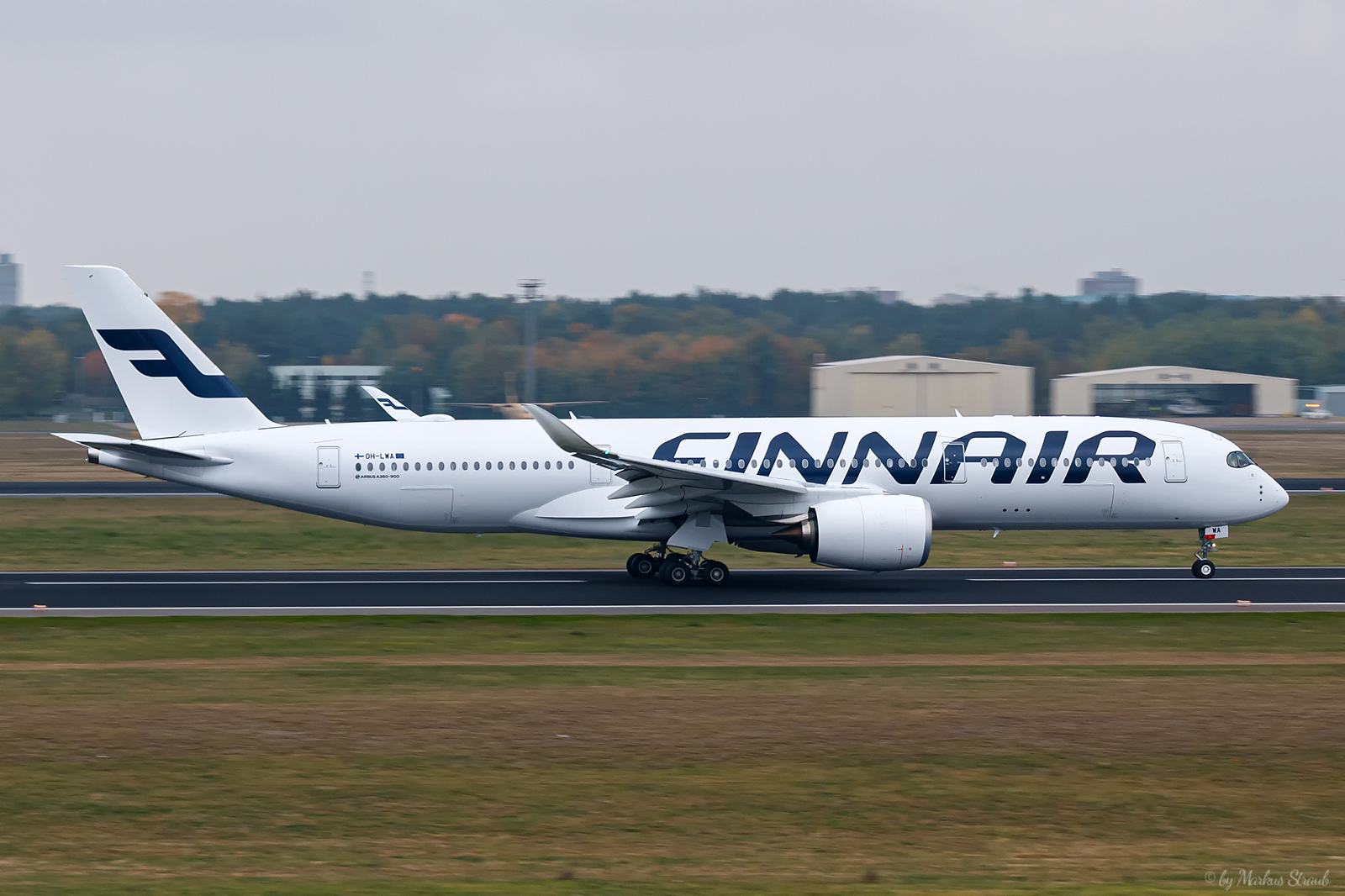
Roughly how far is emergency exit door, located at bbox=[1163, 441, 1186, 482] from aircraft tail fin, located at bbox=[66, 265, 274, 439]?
19.8 metres

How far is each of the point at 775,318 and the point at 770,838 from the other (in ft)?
293

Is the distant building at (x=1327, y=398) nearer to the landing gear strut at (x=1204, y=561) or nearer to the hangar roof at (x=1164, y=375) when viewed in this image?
the hangar roof at (x=1164, y=375)

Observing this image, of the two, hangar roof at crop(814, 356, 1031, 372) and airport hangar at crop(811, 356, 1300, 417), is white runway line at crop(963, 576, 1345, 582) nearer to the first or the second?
airport hangar at crop(811, 356, 1300, 417)

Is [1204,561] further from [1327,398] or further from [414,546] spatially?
[1327,398]

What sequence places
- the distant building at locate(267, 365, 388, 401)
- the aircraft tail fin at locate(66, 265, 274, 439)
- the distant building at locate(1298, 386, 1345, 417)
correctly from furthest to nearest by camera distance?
the distant building at locate(1298, 386, 1345, 417) < the distant building at locate(267, 365, 388, 401) < the aircraft tail fin at locate(66, 265, 274, 439)

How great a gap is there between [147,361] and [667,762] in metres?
19.6

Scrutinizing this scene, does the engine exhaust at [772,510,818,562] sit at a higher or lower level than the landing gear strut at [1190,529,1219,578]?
higher

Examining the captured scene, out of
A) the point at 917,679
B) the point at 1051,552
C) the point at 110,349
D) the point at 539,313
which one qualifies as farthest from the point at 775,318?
the point at 917,679

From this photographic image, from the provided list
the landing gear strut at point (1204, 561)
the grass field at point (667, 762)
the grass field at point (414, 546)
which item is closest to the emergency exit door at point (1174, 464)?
the landing gear strut at point (1204, 561)

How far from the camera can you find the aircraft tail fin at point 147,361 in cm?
2895

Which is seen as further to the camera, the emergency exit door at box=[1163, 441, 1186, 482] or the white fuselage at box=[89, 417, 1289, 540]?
the emergency exit door at box=[1163, 441, 1186, 482]

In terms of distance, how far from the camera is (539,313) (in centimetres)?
10450

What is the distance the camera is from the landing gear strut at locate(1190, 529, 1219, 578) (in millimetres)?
28391

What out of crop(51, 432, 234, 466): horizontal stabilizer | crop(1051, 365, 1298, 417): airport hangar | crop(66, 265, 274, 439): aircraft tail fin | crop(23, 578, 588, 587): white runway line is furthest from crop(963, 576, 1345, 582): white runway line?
crop(1051, 365, 1298, 417): airport hangar
